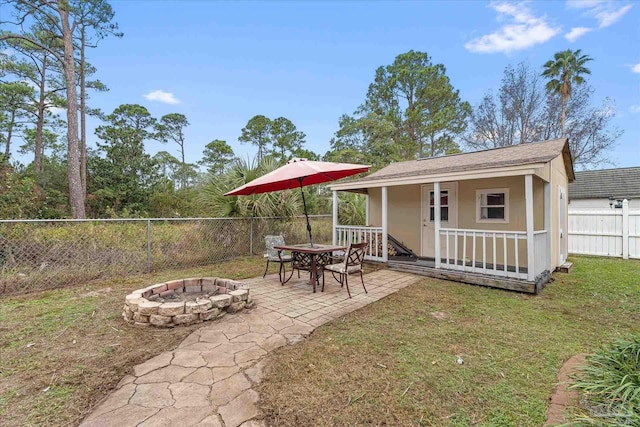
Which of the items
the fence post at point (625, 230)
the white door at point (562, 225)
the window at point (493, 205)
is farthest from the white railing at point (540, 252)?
the fence post at point (625, 230)

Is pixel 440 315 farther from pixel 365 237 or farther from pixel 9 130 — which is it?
pixel 9 130

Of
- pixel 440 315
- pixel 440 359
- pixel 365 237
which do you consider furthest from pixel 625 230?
pixel 440 359

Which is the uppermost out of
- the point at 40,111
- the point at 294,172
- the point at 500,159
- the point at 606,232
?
the point at 40,111

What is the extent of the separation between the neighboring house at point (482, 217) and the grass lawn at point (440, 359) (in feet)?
3.28

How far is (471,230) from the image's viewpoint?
5.35m

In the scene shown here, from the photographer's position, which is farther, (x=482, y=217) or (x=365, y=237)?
(x=365, y=237)

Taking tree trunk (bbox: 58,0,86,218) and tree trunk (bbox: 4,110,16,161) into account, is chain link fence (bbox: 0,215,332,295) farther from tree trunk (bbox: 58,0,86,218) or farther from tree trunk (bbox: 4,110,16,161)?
tree trunk (bbox: 4,110,16,161)

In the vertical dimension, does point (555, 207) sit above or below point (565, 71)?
below

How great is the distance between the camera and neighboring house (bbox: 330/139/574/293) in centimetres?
507

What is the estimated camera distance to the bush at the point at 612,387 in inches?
61.6

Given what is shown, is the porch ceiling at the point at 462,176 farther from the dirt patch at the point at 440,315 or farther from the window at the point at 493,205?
the dirt patch at the point at 440,315

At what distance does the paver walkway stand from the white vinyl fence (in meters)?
9.03

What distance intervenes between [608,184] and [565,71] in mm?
8282

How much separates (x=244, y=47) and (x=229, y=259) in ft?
29.2
